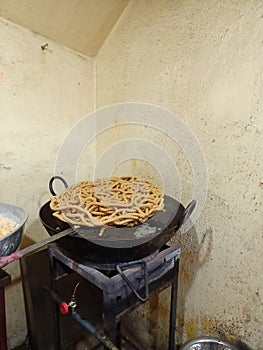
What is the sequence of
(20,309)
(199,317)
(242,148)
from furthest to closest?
1. (20,309)
2. (199,317)
3. (242,148)

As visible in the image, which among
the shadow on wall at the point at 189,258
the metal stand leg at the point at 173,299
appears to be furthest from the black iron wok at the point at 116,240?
the shadow on wall at the point at 189,258

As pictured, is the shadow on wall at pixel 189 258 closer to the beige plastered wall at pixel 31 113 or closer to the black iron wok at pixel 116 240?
the black iron wok at pixel 116 240

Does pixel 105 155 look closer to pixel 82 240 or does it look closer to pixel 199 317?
pixel 82 240

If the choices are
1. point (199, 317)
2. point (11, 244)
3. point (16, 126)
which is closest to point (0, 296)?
point (11, 244)

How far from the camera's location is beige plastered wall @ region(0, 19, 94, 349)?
1219 millimetres

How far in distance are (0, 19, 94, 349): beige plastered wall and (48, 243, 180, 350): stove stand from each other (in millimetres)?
454

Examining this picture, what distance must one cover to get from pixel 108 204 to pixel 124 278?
0.77 ft

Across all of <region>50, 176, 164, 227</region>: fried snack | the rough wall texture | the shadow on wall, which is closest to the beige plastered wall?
the rough wall texture

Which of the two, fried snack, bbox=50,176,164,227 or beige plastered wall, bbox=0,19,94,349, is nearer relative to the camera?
fried snack, bbox=50,176,164,227

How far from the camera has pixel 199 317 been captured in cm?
126

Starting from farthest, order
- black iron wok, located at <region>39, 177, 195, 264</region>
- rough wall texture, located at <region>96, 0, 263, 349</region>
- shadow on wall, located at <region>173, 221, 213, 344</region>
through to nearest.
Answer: shadow on wall, located at <region>173, 221, 213, 344</region>, rough wall texture, located at <region>96, 0, 263, 349</region>, black iron wok, located at <region>39, 177, 195, 264</region>

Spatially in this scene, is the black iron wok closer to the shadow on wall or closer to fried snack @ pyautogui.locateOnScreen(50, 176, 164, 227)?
fried snack @ pyautogui.locateOnScreen(50, 176, 164, 227)

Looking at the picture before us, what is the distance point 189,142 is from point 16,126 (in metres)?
0.75

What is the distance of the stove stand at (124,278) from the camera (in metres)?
0.83
